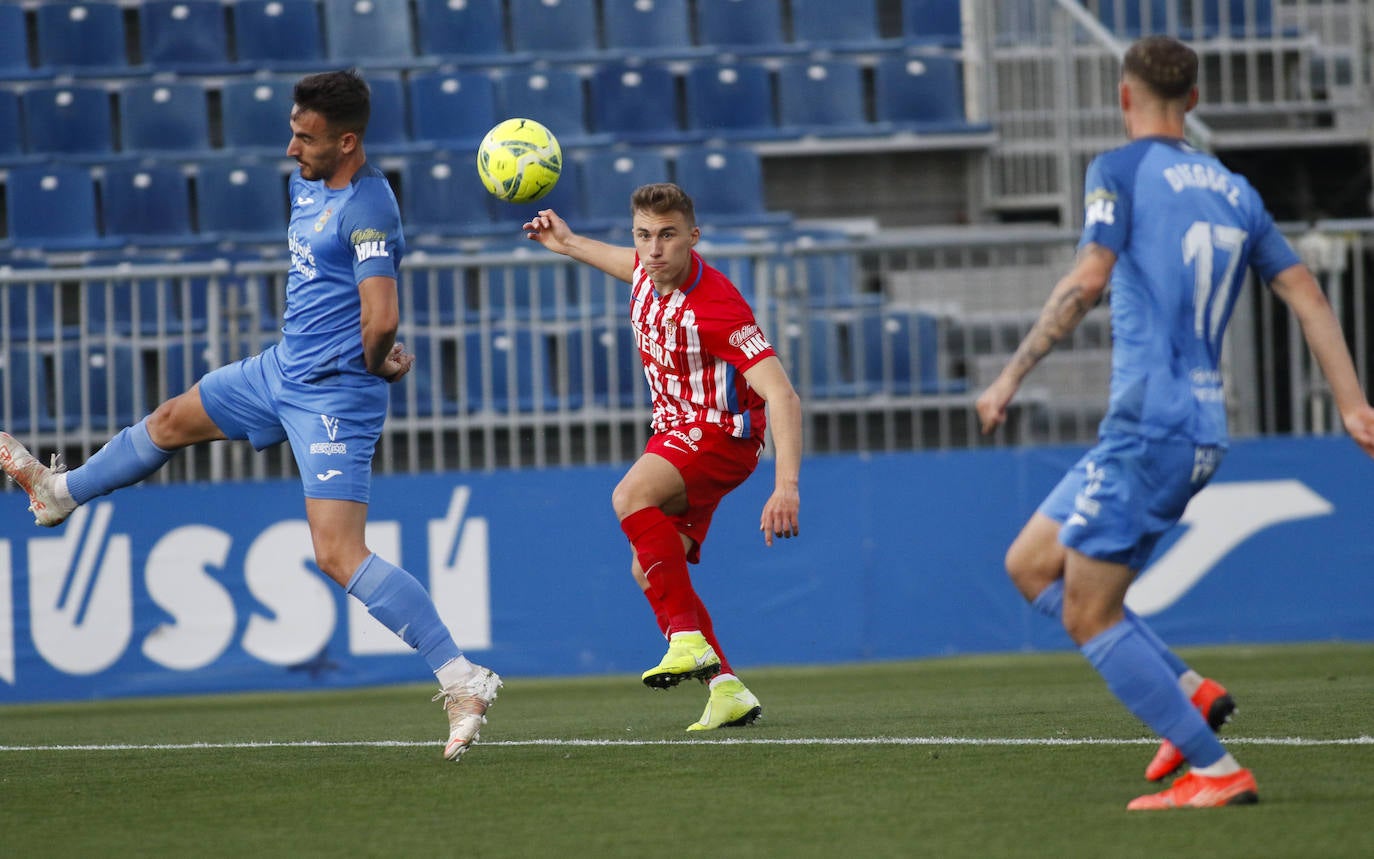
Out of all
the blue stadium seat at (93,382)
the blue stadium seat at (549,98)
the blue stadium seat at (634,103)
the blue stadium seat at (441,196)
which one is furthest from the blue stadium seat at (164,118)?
the blue stadium seat at (93,382)

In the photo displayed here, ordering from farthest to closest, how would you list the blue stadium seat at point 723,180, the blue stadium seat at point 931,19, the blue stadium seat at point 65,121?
1. the blue stadium seat at point 931,19
2. the blue stadium seat at point 65,121
3. the blue stadium seat at point 723,180

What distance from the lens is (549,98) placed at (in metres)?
15.0

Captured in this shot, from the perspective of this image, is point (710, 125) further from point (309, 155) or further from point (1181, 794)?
point (1181, 794)

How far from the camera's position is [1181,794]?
4020mm

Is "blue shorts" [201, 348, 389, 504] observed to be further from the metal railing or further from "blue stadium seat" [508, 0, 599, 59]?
"blue stadium seat" [508, 0, 599, 59]

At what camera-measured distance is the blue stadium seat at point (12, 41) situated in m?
15.4

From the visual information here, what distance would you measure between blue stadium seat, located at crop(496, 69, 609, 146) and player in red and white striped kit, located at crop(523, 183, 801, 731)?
335 inches

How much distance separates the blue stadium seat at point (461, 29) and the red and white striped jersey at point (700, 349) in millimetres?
9633

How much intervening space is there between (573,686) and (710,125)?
719 centimetres

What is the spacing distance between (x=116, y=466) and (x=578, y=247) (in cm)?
193

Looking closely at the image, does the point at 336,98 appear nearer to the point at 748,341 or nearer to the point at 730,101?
the point at 748,341

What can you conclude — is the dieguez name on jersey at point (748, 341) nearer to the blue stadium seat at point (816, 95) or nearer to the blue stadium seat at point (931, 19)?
the blue stadium seat at point (816, 95)

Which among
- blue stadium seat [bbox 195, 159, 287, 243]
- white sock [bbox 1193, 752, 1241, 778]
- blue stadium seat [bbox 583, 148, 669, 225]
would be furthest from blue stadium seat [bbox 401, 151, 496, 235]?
white sock [bbox 1193, 752, 1241, 778]

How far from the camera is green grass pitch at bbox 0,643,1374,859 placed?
3.81m
